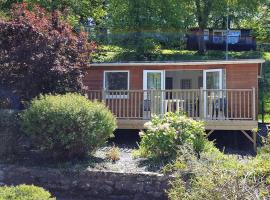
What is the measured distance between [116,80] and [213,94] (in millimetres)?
4052

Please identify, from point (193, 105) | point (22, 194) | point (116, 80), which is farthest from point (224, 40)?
point (22, 194)

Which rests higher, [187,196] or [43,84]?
[43,84]

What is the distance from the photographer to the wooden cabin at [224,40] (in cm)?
3516

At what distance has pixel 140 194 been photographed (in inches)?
433

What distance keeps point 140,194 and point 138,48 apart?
16.3 metres

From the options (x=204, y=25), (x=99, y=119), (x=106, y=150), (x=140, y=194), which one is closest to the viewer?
(x=140, y=194)

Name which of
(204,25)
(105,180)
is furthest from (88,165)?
(204,25)

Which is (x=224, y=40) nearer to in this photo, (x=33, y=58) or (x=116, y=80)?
(x=116, y=80)

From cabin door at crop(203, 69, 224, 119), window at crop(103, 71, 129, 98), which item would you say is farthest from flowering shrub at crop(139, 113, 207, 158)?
window at crop(103, 71, 129, 98)

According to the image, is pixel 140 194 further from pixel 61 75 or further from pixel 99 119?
pixel 61 75

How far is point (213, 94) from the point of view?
15.3 metres

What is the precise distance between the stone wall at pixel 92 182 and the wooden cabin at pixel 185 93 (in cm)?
430

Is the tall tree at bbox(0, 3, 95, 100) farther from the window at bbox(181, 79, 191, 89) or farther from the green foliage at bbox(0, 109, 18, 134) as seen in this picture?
the window at bbox(181, 79, 191, 89)

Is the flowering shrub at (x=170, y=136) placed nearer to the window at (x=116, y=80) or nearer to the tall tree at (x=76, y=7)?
the window at (x=116, y=80)
